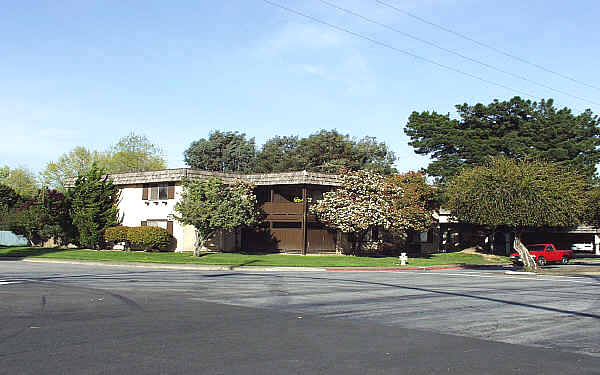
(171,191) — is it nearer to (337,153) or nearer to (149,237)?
(149,237)

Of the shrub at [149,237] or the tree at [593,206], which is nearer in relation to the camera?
the shrub at [149,237]

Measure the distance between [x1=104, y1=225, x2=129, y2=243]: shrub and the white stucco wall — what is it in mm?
2198

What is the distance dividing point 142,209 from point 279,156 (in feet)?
130

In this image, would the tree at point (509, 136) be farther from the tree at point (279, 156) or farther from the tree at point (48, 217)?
the tree at point (48, 217)

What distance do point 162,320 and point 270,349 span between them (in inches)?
136

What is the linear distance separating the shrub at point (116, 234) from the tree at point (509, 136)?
2840cm

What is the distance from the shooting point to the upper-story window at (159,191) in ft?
132

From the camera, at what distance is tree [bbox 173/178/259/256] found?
3572 centimetres

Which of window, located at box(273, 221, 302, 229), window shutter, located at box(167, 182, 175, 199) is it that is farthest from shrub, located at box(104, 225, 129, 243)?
window, located at box(273, 221, 302, 229)

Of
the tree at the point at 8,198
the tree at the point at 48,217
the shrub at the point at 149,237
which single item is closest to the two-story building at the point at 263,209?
the shrub at the point at 149,237

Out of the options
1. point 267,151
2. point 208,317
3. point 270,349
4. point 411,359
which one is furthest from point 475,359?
point 267,151

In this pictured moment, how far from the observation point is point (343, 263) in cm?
3372

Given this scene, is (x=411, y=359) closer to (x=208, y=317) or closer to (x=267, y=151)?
(x=208, y=317)

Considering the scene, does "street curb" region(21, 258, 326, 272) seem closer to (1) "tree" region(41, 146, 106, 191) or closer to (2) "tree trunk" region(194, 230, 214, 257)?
(2) "tree trunk" region(194, 230, 214, 257)
